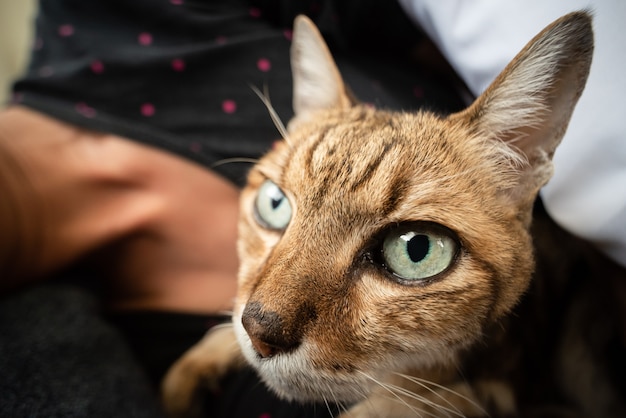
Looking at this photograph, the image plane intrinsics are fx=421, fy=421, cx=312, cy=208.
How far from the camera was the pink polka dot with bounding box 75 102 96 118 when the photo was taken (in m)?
1.06

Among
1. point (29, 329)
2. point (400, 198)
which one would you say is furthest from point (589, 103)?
point (29, 329)

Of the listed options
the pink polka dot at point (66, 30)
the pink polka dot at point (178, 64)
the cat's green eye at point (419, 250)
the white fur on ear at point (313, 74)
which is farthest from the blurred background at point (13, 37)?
the cat's green eye at point (419, 250)

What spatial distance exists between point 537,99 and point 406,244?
28 centimetres

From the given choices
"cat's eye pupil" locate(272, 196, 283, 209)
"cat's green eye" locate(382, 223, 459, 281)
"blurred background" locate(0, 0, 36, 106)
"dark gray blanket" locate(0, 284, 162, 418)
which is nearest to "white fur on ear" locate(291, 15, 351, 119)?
"cat's eye pupil" locate(272, 196, 283, 209)

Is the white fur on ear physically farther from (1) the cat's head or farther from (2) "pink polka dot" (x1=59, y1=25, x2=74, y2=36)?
(2) "pink polka dot" (x1=59, y1=25, x2=74, y2=36)

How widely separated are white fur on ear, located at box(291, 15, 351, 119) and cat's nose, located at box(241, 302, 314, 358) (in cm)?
46

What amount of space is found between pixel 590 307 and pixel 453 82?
2.04 ft

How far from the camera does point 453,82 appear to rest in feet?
3.55

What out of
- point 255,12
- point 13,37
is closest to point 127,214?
point 255,12

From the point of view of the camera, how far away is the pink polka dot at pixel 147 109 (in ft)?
3.66

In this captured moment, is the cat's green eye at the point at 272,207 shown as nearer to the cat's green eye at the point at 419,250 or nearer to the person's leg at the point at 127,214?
the cat's green eye at the point at 419,250

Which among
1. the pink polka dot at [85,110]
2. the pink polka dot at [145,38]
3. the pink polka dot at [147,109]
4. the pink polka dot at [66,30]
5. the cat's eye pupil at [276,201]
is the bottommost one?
the pink polka dot at [85,110]

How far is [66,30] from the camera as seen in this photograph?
115 centimetres

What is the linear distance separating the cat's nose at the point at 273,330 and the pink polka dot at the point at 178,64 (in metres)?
0.76
